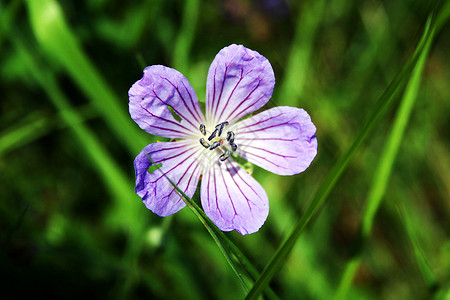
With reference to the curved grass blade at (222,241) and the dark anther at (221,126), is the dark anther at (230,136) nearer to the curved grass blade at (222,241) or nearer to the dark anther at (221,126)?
the dark anther at (221,126)

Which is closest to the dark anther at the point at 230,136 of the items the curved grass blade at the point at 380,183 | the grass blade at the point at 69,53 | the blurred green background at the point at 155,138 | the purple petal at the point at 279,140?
the purple petal at the point at 279,140

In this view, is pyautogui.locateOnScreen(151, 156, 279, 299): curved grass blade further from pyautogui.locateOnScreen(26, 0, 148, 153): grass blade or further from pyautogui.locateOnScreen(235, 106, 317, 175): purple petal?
pyautogui.locateOnScreen(26, 0, 148, 153): grass blade

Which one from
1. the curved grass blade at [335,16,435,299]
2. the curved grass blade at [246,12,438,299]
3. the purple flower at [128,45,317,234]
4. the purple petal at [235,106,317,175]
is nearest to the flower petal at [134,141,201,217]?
the purple flower at [128,45,317,234]

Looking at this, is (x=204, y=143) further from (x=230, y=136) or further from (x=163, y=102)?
(x=163, y=102)

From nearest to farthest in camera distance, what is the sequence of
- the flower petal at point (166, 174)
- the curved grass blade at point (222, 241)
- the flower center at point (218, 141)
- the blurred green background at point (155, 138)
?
the curved grass blade at point (222, 241) < the flower petal at point (166, 174) < the flower center at point (218, 141) < the blurred green background at point (155, 138)

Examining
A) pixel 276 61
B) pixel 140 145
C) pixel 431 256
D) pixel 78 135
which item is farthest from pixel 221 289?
pixel 276 61

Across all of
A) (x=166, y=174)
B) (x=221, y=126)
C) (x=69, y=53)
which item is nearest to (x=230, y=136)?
(x=221, y=126)

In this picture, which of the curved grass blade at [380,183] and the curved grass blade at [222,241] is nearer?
the curved grass blade at [222,241]
